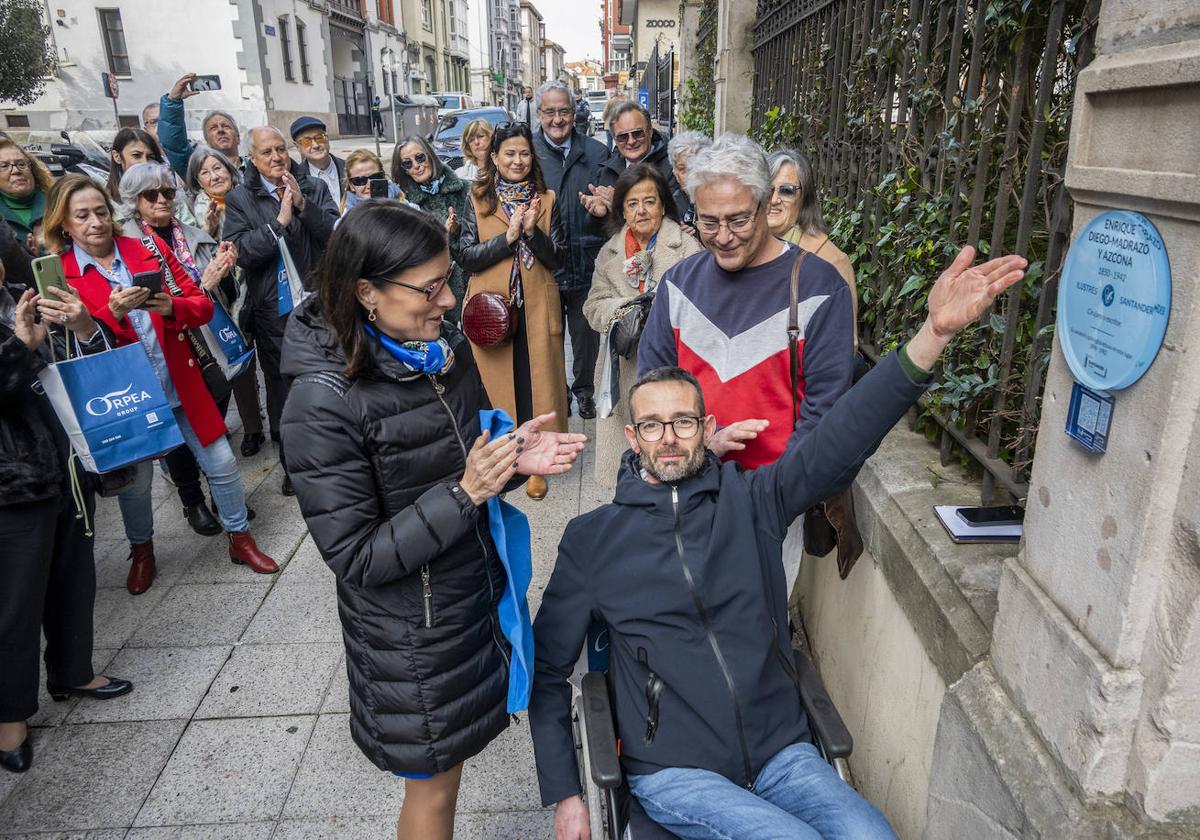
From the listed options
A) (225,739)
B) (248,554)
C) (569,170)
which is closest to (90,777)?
(225,739)

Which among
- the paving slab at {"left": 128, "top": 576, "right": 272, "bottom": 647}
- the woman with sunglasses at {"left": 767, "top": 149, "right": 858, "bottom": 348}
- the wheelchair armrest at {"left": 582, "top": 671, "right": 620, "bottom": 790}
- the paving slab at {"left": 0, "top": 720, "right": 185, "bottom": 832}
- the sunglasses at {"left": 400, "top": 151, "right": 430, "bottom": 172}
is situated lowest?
the paving slab at {"left": 0, "top": 720, "right": 185, "bottom": 832}

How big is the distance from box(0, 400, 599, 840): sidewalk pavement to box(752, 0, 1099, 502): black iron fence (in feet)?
6.12

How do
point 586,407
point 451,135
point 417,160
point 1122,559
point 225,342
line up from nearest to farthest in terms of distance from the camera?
point 1122,559
point 225,342
point 417,160
point 586,407
point 451,135

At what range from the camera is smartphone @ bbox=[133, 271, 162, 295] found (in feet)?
11.2

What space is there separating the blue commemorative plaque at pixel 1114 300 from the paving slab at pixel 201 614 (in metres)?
3.40

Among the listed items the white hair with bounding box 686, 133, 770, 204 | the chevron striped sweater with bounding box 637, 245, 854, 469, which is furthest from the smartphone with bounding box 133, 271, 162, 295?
the white hair with bounding box 686, 133, 770, 204

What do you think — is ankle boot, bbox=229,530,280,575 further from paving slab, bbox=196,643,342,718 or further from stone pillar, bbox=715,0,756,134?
stone pillar, bbox=715,0,756,134

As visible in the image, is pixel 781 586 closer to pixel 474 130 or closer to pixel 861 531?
pixel 861 531

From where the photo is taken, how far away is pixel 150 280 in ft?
11.4

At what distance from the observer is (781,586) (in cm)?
213

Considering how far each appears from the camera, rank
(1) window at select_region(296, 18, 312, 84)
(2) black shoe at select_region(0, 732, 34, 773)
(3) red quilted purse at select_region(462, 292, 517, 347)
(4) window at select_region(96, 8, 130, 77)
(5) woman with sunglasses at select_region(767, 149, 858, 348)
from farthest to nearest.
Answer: (1) window at select_region(296, 18, 312, 84) → (4) window at select_region(96, 8, 130, 77) → (3) red quilted purse at select_region(462, 292, 517, 347) → (5) woman with sunglasses at select_region(767, 149, 858, 348) → (2) black shoe at select_region(0, 732, 34, 773)

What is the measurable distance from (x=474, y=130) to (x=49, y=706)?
12.7ft

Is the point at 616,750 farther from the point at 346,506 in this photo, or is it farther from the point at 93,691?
the point at 93,691

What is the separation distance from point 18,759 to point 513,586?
208 centimetres
